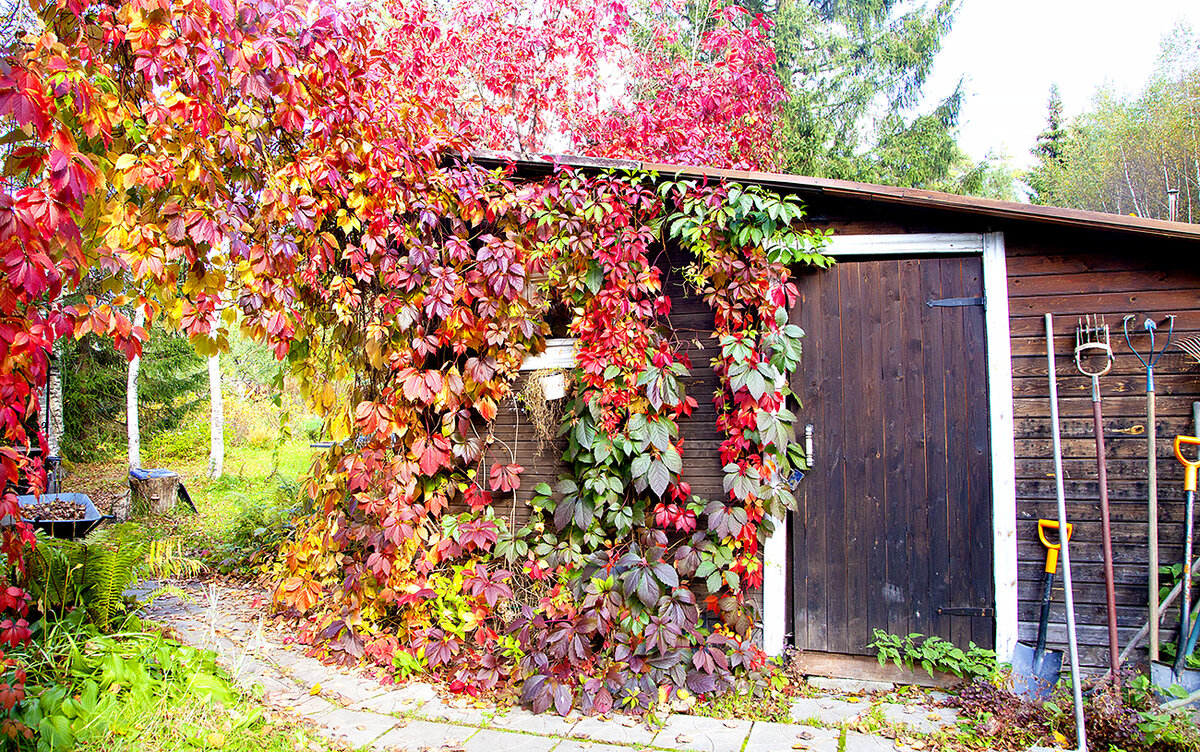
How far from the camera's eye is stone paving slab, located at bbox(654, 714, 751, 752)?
9.45ft

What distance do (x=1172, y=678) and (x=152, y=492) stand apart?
27.8 feet

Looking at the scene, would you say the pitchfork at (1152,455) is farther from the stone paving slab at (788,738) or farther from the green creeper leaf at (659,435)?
the green creeper leaf at (659,435)

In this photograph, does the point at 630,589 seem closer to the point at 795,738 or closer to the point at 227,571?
the point at 795,738

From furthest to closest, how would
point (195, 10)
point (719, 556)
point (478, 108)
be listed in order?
point (478, 108) < point (719, 556) < point (195, 10)

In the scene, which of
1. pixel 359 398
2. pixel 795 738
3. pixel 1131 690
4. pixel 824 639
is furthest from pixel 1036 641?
pixel 359 398

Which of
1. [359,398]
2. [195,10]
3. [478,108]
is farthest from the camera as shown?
[478,108]

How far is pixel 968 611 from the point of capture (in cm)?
340

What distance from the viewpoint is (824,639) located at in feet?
11.7

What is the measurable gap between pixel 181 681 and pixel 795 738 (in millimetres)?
2775

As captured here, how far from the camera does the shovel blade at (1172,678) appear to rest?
115 inches

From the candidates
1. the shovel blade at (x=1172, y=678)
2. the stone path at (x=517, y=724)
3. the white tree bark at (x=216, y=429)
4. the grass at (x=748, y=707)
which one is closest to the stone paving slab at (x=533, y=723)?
the stone path at (x=517, y=724)

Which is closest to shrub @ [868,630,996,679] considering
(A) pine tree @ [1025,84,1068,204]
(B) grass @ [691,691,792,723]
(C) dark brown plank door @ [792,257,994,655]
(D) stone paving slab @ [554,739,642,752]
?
(C) dark brown plank door @ [792,257,994,655]

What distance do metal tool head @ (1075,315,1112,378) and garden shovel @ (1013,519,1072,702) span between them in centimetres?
79

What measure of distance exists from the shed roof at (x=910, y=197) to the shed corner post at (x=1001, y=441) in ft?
0.93
